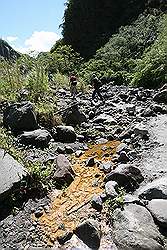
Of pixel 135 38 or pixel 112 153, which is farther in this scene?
pixel 135 38

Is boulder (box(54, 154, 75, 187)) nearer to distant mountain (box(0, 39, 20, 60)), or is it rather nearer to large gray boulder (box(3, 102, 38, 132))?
large gray boulder (box(3, 102, 38, 132))

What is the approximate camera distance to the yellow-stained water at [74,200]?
18.5ft

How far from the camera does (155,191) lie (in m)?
5.71

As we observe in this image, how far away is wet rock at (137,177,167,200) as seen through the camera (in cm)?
565

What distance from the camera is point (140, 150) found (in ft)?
25.8

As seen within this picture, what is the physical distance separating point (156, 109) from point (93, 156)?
3.28m

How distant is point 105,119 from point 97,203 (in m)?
5.17

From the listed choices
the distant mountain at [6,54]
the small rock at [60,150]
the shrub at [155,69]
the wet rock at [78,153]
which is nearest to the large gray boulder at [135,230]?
the wet rock at [78,153]

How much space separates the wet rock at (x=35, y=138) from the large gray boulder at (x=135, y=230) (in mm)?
3540

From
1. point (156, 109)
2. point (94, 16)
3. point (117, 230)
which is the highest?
point (94, 16)

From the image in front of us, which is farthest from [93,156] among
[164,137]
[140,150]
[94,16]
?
[94,16]

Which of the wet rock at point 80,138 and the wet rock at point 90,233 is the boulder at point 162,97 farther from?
the wet rock at point 90,233

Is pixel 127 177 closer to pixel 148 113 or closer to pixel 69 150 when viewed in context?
pixel 69 150

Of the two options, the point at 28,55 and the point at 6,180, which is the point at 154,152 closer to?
the point at 6,180
